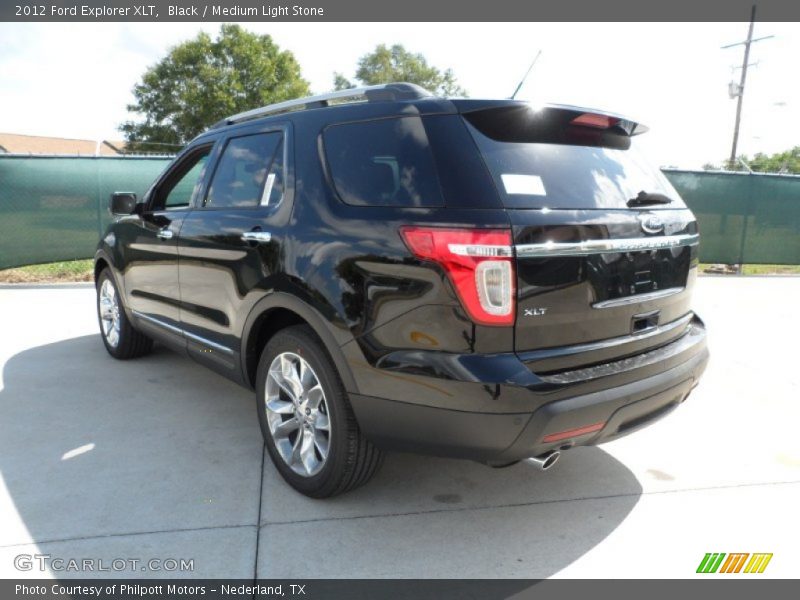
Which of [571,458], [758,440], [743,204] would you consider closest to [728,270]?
[743,204]

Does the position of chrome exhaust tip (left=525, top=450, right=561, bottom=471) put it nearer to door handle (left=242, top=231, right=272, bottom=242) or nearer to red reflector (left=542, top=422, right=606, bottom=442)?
red reflector (left=542, top=422, right=606, bottom=442)

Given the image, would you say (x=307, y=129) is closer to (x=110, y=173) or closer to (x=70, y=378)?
(x=70, y=378)

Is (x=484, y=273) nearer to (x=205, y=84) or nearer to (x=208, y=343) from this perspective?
(x=208, y=343)

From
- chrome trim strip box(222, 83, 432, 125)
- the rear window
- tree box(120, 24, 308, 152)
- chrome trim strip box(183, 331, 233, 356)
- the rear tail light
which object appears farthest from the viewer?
tree box(120, 24, 308, 152)

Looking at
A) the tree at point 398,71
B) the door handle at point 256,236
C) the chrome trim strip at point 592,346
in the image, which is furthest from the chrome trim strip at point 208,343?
the tree at point 398,71

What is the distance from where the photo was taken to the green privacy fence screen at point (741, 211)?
11.4m

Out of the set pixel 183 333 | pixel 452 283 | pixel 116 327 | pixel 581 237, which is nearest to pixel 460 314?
pixel 452 283

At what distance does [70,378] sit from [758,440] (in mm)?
4863

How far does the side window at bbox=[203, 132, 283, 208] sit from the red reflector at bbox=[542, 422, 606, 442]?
1.74 metres

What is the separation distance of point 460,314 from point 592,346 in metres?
0.60

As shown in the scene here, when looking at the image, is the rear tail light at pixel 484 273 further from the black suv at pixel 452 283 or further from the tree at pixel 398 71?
the tree at pixel 398 71

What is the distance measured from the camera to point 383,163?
261 cm

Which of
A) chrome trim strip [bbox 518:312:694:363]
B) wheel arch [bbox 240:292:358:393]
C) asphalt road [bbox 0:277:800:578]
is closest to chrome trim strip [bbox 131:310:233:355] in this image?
wheel arch [bbox 240:292:358:393]

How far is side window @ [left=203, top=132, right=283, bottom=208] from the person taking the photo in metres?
3.18
